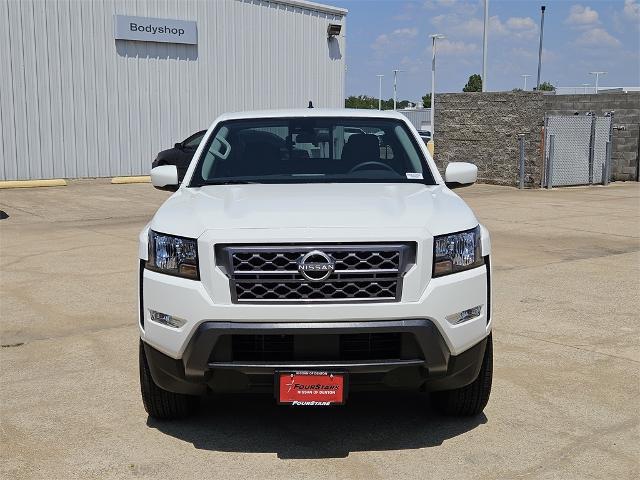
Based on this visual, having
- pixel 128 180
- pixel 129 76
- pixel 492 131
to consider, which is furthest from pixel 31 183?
pixel 492 131

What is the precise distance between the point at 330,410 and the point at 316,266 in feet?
4.09

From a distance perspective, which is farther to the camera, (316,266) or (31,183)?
(31,183)

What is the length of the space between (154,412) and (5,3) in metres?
16.3

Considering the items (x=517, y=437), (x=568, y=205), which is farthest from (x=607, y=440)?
(x=568, y=205)

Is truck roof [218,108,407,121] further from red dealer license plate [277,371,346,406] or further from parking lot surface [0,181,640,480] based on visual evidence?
red dealer license plate [277,371,346,406]

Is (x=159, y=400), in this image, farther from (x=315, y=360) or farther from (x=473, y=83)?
(x=473, y=83)

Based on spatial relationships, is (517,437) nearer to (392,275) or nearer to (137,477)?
(392,275)

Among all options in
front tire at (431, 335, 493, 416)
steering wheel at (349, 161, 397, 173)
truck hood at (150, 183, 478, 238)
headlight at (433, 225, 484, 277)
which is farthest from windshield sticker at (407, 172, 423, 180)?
front tire at (431, 335, 493, 416)

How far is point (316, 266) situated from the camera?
3.54 m

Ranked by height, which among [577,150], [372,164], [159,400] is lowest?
[159,400]

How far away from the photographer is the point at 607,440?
402 centimetres

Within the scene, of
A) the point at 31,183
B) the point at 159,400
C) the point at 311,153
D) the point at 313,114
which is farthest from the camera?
the point at 31,183

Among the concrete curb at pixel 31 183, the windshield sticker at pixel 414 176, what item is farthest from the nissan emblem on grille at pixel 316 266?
the concrete curb at pixel 31 183

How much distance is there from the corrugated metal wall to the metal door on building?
7858 mm
